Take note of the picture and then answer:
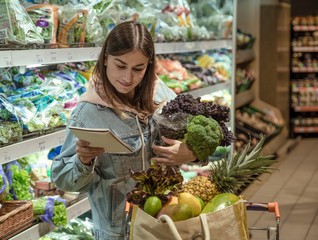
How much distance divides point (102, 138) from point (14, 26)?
1.05 meters

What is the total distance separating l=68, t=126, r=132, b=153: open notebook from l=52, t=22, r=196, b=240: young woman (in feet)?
0.62

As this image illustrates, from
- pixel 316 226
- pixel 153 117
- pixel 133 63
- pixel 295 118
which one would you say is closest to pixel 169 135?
pixel 153 117

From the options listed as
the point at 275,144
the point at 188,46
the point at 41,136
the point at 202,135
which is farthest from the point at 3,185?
the point at 275,144

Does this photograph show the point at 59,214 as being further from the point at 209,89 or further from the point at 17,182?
the point at 209,89

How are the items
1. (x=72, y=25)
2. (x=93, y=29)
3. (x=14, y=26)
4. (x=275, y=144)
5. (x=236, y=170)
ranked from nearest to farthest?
(x=236, y=170) → (x=14, y=26) → (x=72, y=25) → (x=93, y=29) → (x=275, y=144)

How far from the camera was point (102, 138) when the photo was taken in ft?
5.50

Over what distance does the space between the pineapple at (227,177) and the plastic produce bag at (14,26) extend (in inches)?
45.1

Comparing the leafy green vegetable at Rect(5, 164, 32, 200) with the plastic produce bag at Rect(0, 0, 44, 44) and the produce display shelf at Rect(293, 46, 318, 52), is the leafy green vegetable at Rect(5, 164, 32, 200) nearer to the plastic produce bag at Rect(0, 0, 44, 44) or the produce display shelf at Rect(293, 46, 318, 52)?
the plastic produce bag at Rect(0, 0, 44, 44)

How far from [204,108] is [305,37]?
7121 mm

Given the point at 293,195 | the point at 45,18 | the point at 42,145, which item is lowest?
the point at 293,195

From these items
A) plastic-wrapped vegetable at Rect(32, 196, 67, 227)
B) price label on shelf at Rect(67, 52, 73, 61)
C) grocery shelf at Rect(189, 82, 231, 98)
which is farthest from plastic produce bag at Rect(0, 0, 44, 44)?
grocery shelf at Rect(189, 82, 231, 98)

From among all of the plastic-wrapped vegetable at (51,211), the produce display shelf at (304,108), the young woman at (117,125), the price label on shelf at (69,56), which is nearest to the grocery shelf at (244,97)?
the produce display shelf at (304,108)

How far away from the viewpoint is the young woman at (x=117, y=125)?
2.01 metres

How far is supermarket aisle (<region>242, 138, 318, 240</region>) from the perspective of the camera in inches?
179
